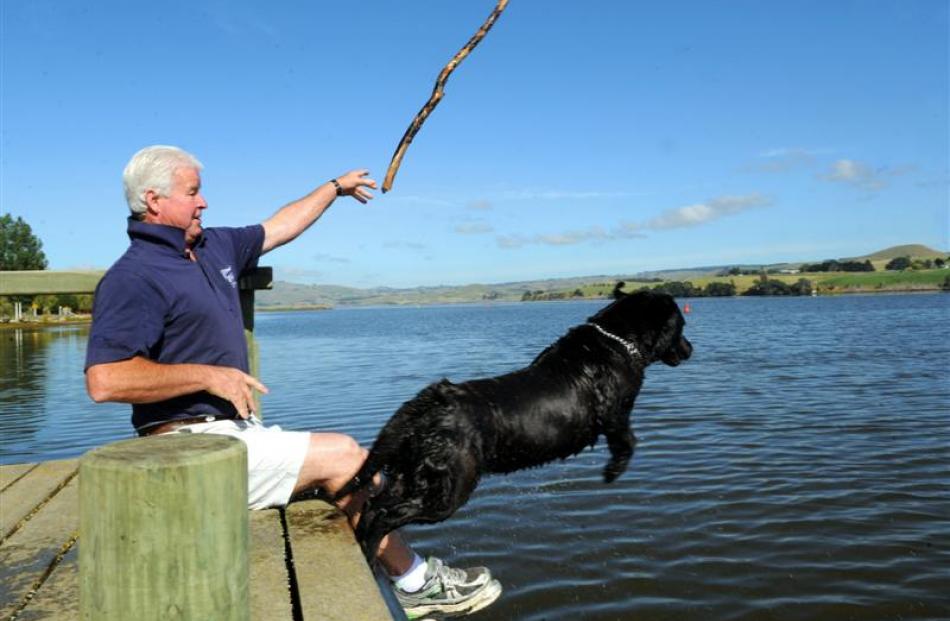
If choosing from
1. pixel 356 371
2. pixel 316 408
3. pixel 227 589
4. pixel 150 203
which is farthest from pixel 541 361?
pixel 356 371

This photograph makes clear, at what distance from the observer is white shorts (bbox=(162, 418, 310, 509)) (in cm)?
399

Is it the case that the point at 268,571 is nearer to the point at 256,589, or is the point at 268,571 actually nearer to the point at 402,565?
the point at 256,589

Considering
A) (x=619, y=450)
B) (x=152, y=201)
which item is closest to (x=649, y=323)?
(x=619, y=450)

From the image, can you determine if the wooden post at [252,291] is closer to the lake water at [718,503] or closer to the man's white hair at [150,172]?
the man's white hair at [150,172]

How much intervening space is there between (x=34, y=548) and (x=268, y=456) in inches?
53.4

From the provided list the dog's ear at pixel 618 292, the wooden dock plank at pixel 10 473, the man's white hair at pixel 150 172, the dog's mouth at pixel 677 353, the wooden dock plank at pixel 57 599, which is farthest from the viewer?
the dog's ear at pixel 618 292

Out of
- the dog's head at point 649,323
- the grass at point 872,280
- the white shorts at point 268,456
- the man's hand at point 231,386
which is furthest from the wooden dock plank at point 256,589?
the grass at point 872,280

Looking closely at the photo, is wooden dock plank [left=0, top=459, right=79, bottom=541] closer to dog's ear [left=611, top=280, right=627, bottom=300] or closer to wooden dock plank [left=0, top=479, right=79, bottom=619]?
wooden dock plank [left=0, top=479, right=79, bottom=619]

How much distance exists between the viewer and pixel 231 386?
370 centimetres

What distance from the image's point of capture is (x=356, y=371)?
80.2 feet

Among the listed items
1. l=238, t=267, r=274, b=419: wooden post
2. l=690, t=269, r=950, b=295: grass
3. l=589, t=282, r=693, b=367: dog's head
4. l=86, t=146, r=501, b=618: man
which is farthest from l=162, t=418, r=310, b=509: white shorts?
l=690, t=269, r=950, b=295: grass

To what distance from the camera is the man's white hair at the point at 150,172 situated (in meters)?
3.98

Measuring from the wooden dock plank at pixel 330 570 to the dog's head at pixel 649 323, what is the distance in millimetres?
2338

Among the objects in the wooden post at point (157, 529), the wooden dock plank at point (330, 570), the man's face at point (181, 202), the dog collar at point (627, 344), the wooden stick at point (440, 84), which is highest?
the wooden stick at point (440, 84)
